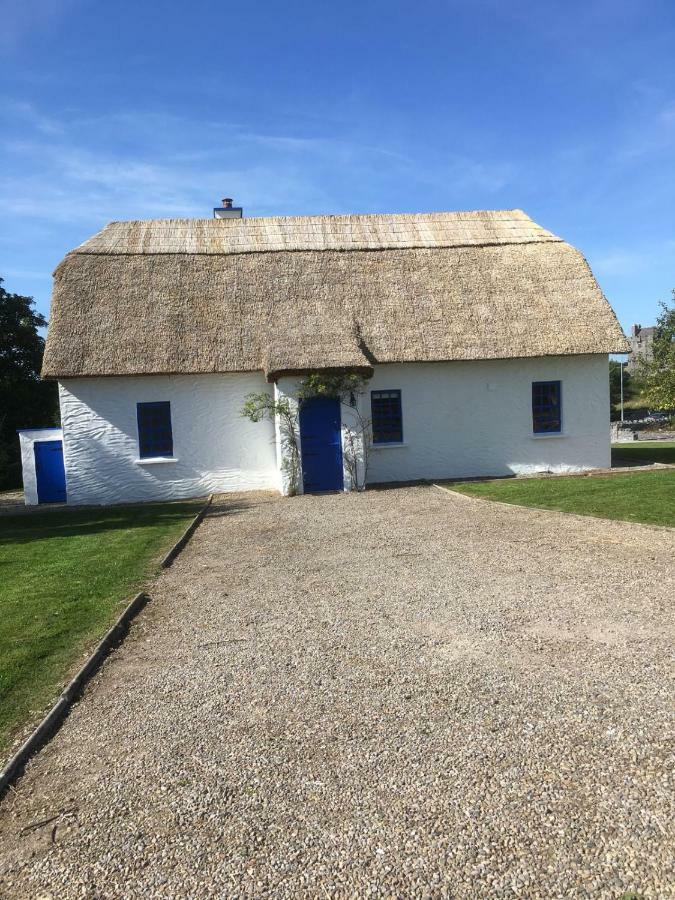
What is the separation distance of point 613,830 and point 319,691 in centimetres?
232

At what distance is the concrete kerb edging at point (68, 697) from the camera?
415cm

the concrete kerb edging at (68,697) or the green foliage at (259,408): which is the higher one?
the green foliage at (259,408)

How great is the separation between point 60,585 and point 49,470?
36.5 ft

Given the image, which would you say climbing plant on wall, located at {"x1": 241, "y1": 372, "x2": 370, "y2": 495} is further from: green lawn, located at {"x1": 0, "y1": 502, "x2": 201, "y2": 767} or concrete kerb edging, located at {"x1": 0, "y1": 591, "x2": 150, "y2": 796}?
concrete kerb edging, located at {"x1": 0, "y1": 591, "x2": 150, "y2": 796}

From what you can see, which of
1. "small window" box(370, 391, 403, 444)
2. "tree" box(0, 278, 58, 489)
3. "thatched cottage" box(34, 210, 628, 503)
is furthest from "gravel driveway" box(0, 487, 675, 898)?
"tree" box(0, 278, 58, 489)

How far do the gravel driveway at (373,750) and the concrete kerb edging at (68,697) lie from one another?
0.33 ft

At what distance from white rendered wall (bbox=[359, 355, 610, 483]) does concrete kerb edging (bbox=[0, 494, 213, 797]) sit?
11446 millimetres

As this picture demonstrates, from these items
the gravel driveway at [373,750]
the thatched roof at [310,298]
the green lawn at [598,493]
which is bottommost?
the gravel driveway at [373,750]

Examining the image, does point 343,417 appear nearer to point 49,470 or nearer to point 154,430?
point 154,430

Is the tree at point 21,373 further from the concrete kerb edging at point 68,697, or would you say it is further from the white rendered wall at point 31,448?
the concrete kerb edging at point 68,697

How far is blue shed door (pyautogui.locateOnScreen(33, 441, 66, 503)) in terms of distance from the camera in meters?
18.7

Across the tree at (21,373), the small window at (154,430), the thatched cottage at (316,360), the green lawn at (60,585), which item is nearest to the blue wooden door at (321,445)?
the thatched cottage at (316,360)

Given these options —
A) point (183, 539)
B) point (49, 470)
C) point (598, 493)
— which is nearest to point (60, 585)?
point (183, 539)

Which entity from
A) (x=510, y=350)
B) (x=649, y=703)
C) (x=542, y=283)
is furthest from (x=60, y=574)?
(x=542, y=283)
